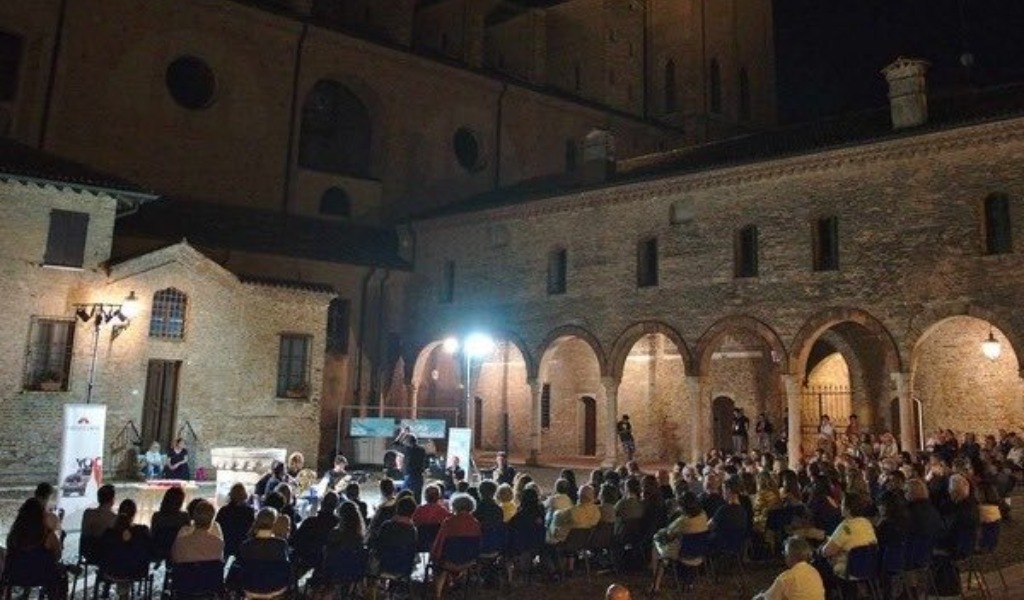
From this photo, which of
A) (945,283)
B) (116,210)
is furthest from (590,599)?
(116,210)

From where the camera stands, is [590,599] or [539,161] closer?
[590,599]

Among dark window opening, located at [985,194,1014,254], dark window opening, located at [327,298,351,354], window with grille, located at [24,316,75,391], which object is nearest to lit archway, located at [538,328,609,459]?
dark window opening, located at [327,298,351,354]

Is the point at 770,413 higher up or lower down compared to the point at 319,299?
lower down

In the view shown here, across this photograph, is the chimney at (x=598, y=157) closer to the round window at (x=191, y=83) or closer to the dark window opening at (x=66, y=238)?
the round window at (x=191, y=83)

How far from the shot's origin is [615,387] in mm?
24156

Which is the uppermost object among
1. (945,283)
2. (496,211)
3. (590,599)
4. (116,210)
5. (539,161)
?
(539,161)

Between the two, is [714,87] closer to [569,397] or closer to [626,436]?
[569,397]

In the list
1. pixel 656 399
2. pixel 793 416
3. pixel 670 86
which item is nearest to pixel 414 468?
pixel 793 416

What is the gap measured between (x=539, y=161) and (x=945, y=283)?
18.9 meters

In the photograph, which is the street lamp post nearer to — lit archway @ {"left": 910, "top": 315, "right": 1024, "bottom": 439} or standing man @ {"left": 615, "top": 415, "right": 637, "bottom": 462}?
standing man @ {"left": 615, "top": 415, "right": 637, "bottom": 462}

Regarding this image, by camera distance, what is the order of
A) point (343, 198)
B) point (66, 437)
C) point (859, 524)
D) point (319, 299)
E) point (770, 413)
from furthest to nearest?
1. point (343, 198)
2. point (770, 413)
3. point (319, 299)
4. point (66, 437)
5. point (859, 524)

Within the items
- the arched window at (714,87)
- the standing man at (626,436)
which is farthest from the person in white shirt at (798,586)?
the arched window at (714,87)

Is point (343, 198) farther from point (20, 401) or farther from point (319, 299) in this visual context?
point (20, 401)

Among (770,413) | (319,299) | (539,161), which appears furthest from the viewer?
(539,161)
